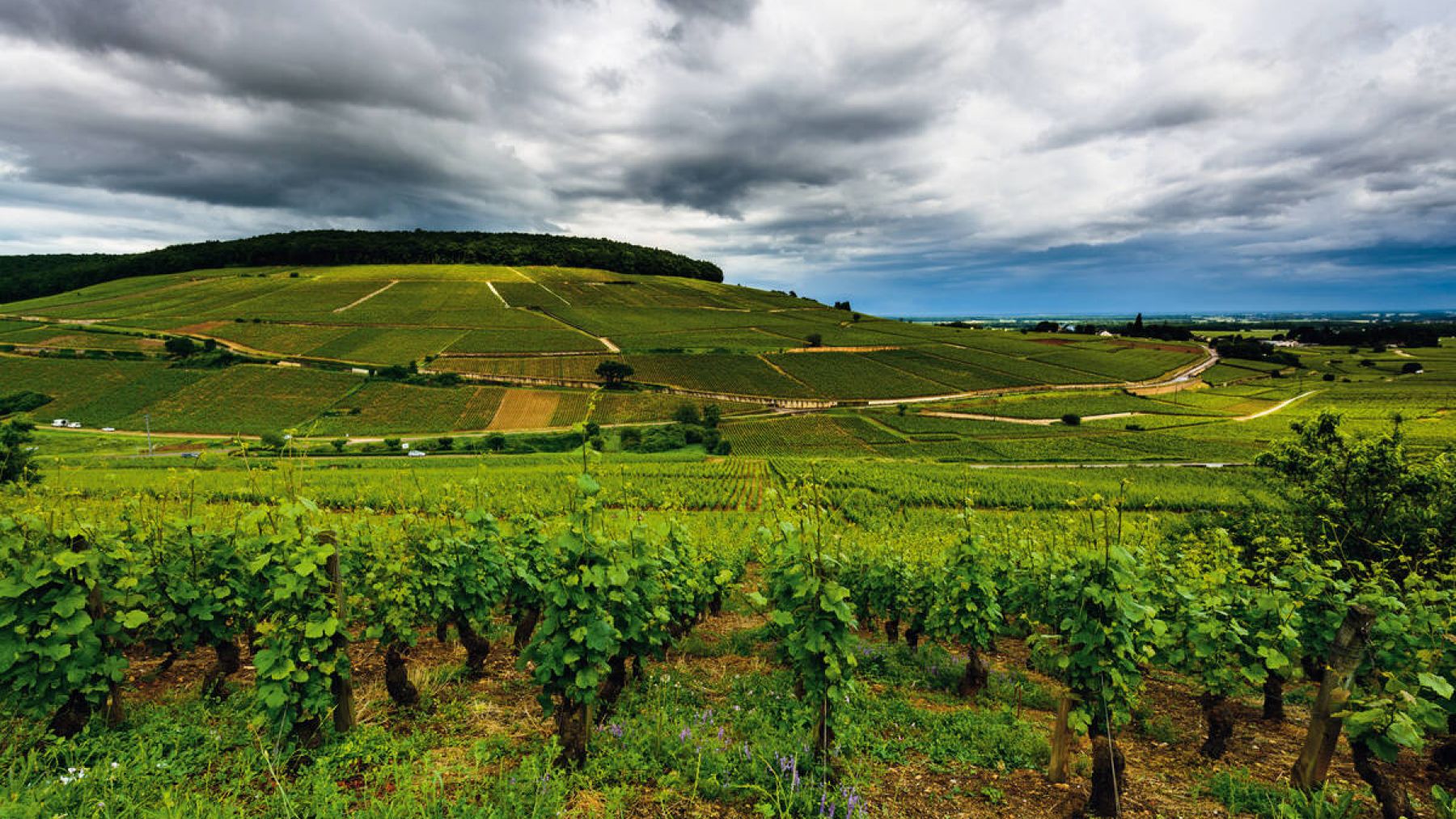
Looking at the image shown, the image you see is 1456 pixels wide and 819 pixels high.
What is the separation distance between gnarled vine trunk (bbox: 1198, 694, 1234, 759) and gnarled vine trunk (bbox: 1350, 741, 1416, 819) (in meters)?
1.27

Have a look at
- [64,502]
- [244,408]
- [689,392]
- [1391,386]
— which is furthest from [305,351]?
[1391,386]

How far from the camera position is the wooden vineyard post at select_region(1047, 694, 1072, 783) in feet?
19.8

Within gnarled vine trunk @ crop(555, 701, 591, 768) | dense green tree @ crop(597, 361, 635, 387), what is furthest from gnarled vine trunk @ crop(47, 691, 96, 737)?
dense green tree @ crop(597, 361, 635, 387)

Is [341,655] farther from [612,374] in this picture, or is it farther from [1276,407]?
[1276,407]

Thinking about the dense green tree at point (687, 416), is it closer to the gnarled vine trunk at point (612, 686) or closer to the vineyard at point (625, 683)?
the vineyard at point (625, 683)

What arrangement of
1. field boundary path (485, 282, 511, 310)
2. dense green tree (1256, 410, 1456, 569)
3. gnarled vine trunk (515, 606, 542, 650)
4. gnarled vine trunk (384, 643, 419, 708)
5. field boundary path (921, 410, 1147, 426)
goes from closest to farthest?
gnarled vine trunk (384, 643, 419, 708), gnarled vine trunk (515, 606, 542, 650), dense green tree (1256, 410, 1456, 569), field boundary path (921, 410, 1147, 426), field boundary path (485, 282, 511, 310)

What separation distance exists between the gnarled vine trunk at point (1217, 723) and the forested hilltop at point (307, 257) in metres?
194

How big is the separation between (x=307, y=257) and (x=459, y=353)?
11613cm

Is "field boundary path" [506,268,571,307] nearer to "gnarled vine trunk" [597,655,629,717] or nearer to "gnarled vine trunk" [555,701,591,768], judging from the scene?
"gnarled vine trunk" [597,655,629,717]

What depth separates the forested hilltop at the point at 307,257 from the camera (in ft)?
511

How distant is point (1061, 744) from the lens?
6113mm

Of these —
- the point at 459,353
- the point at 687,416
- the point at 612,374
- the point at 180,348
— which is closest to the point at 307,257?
the point at 180,348

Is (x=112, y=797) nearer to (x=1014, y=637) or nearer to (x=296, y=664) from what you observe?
(x=296, y=664)

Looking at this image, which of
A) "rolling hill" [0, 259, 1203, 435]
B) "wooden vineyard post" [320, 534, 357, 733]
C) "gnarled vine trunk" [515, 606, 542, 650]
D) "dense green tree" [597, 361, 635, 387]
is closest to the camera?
"wooden vineyard post" [320, 534, 357, 733]
